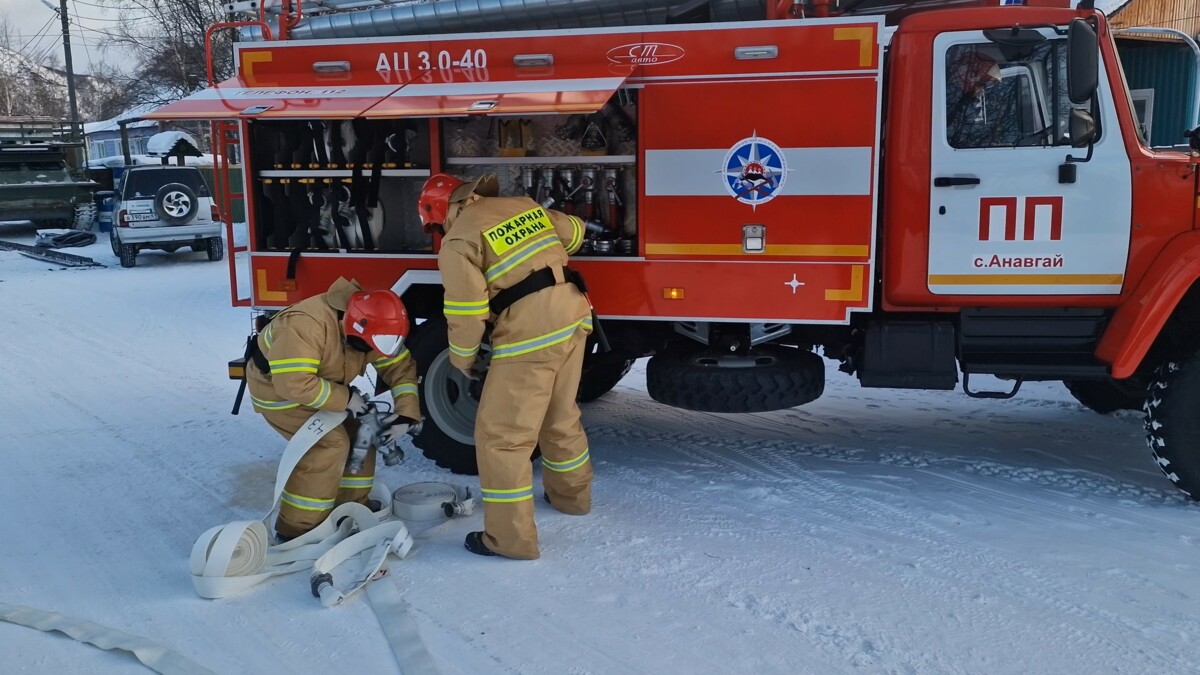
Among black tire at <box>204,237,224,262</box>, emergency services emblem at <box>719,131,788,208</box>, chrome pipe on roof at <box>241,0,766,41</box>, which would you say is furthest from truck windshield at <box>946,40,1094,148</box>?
black tire at <box>204,237,224,262</box>

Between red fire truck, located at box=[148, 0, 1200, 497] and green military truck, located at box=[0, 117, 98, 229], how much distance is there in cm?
1808

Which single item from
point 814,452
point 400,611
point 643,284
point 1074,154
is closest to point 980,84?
point 1074,154

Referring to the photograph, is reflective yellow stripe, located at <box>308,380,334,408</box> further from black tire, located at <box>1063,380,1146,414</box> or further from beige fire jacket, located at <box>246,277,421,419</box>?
black tire, located at <box>1063,380,1146,414</box>

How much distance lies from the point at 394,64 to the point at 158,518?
8.87 feet

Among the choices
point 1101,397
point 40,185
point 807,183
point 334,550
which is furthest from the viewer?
point 40,185

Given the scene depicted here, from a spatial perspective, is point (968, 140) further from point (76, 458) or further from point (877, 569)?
point (76, 458)

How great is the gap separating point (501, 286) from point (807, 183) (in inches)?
65.9

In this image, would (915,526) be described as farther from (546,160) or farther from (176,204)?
(176,204)

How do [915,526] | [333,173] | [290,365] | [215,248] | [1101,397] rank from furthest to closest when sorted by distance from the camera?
[215,248], [1101,397], [333,173], [915,526], [290,365]

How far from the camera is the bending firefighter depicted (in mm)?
4133

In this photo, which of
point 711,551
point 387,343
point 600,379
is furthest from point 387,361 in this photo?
point 600,379

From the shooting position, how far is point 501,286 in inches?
167

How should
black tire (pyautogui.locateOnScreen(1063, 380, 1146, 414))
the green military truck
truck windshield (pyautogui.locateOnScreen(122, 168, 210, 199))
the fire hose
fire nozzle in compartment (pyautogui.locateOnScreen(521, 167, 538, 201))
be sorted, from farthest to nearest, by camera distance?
the green military truck < truck windshield (pyautogui.locateOnScreen(122, 168, 210, 199)) < black tire (pyautogui.locateOnScreen(1063, 380, 1146, 414)) < fire nozzle in compartment (pyautogui.locateOnScreen(521, 167, 538, 201)) < the fire hose

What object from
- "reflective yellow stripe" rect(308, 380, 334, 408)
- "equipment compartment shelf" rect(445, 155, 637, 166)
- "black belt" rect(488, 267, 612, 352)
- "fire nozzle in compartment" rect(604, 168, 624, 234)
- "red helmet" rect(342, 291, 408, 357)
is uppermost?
"equipment compartment shelf" rect(445, 155, 637, 166)
